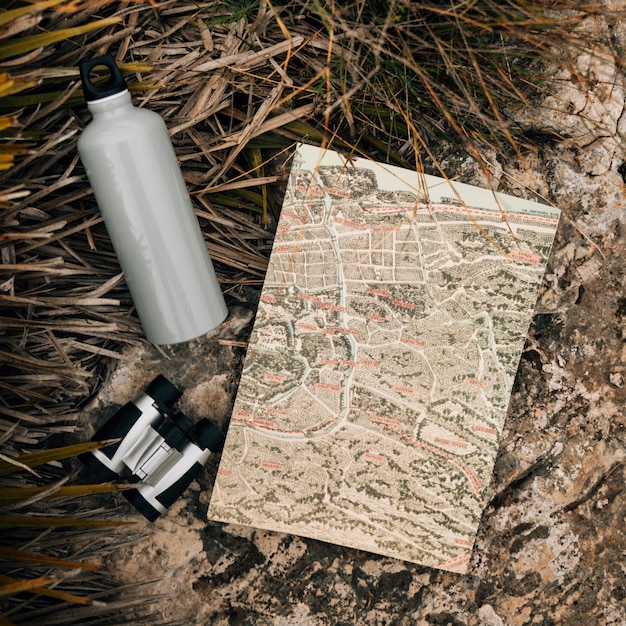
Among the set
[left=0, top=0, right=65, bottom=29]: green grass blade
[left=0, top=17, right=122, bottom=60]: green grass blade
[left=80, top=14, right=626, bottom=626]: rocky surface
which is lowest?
[left=80, top=14, right=626, bottom=626]: rocky surface

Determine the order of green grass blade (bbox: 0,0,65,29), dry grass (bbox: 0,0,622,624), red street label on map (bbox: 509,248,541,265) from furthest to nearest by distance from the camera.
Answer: red street label on map (bbox: 509,248,541,265) → dry grass (bbox: 0,0,622,624) → green grass blade (bbox: 0,0,65,29)

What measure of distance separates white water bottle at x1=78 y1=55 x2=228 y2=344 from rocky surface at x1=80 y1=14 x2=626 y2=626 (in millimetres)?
121

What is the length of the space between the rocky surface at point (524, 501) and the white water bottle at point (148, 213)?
12 centimetres

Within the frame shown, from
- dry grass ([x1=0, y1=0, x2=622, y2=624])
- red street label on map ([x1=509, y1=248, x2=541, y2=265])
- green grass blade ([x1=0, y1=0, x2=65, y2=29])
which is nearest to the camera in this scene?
green grass blade ([x1=0, y1=0, x2=65, y2=29])

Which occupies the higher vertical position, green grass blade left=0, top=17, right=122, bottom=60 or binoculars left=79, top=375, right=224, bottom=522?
green grass blade left=0, top=17, right=122, bottom=60

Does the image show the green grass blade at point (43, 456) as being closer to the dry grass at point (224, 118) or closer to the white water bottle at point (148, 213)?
the dry grass at point (224, 118)

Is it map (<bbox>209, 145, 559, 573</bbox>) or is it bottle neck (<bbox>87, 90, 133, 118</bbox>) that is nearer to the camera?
bottle neck (<bbox>87, 90, 133, 118</bbox>)

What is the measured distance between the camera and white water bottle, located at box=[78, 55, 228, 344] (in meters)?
0.89

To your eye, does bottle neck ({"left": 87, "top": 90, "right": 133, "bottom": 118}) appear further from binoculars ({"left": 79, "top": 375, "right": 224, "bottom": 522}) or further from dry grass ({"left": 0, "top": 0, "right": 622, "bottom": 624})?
binoculars ({"left": 79, "top": 375, "right": 224, "bottom": 522})

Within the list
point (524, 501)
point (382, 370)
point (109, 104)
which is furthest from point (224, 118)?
point (524, 501)

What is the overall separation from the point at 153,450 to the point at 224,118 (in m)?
0.64

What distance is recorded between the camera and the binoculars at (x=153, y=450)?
1.04m

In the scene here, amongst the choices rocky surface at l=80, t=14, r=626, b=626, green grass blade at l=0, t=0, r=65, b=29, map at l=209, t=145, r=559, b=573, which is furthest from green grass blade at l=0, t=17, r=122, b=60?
rocky surface at l=80, t=14, r=626, b=626

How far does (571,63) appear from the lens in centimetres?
99
